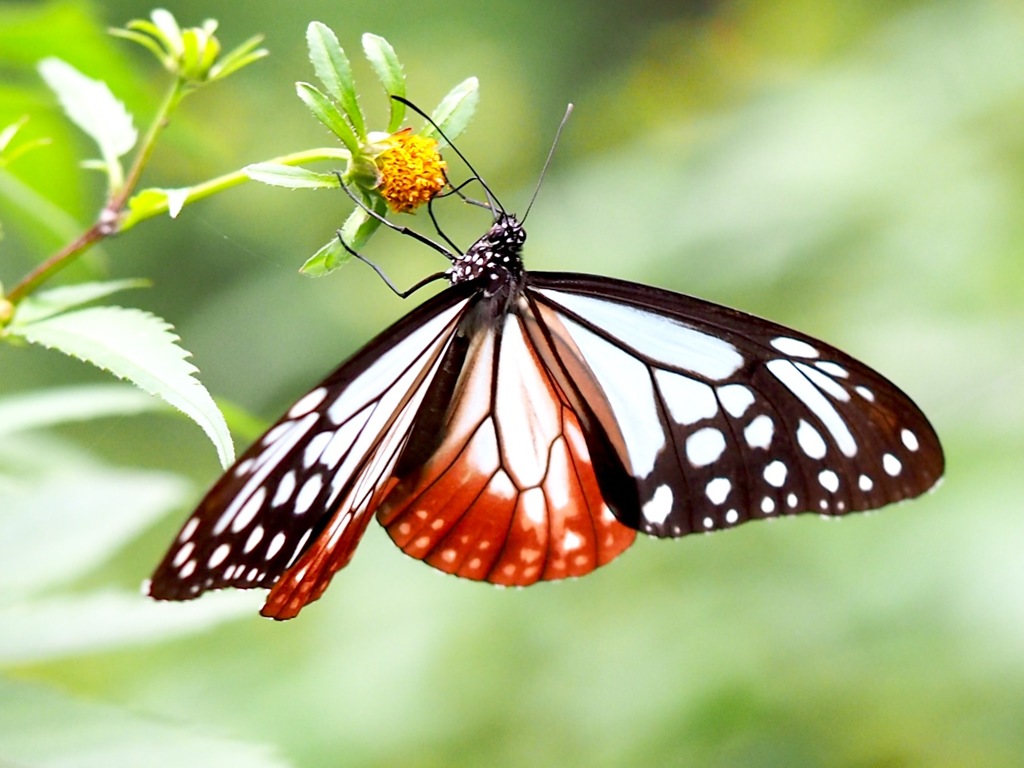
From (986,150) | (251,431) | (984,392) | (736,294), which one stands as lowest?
(251,431)

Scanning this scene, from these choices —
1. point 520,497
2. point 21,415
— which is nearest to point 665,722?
point 520,497

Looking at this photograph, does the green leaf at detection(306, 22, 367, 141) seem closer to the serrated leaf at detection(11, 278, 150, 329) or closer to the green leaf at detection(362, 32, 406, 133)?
the green leaf at detection(362, 32, 406, 133)

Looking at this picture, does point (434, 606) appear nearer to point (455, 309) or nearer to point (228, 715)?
point (228, 715)

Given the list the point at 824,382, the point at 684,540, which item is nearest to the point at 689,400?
the point at 824,382

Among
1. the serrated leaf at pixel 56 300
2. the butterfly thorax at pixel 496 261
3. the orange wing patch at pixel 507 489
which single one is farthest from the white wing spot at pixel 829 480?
the serrated leaf at pixel 56 300

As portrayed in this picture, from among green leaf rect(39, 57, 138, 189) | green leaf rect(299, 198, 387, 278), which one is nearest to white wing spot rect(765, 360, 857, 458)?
green leaf rect(299, 198, 387, 278)
